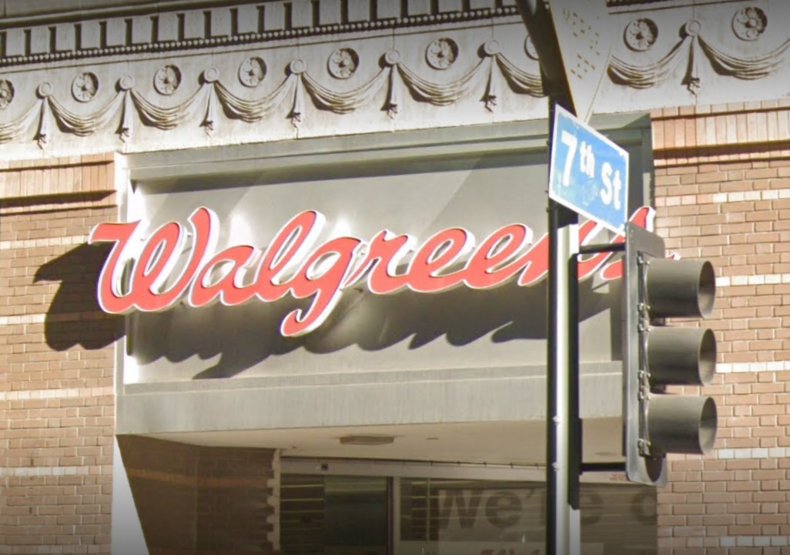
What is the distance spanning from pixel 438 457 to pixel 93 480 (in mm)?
5660

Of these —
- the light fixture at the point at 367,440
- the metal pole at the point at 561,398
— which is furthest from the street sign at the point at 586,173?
the light fixture at the point at 367,440

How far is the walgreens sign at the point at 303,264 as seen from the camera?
607 inches

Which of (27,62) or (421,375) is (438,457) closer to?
(421,375)

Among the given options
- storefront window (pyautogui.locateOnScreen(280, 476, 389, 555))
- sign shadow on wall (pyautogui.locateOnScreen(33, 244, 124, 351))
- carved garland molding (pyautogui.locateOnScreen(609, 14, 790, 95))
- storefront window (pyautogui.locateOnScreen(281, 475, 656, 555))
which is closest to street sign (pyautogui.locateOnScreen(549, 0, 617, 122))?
carved garland molding (pyautogui.locateOnScreen(609, 14, 790, 95))

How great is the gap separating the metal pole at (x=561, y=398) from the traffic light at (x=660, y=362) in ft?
1.74

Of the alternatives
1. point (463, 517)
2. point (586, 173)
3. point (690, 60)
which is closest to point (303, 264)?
point (690, 60)

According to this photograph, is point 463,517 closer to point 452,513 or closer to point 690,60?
point 452,513

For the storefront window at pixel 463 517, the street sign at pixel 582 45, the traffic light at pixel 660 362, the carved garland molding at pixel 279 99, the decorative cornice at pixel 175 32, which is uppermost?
the decorative cornice at pixel 175 32

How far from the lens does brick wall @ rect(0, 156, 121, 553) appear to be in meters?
16.8

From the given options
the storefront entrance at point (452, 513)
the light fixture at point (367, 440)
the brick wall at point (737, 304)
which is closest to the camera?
the brick wall at point (737, 304)

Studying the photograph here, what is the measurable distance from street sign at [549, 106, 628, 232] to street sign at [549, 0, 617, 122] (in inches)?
7.4

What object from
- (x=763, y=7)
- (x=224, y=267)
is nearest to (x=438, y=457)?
(x=224, y=267)

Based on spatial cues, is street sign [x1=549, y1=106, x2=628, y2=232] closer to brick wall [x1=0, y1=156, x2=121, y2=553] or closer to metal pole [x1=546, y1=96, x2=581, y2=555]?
metal pole [x1=546, y1=96, x2=581, y2=555]

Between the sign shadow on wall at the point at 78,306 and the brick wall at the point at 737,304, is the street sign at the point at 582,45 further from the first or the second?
the sign shadow on wall at the point at 78,306
